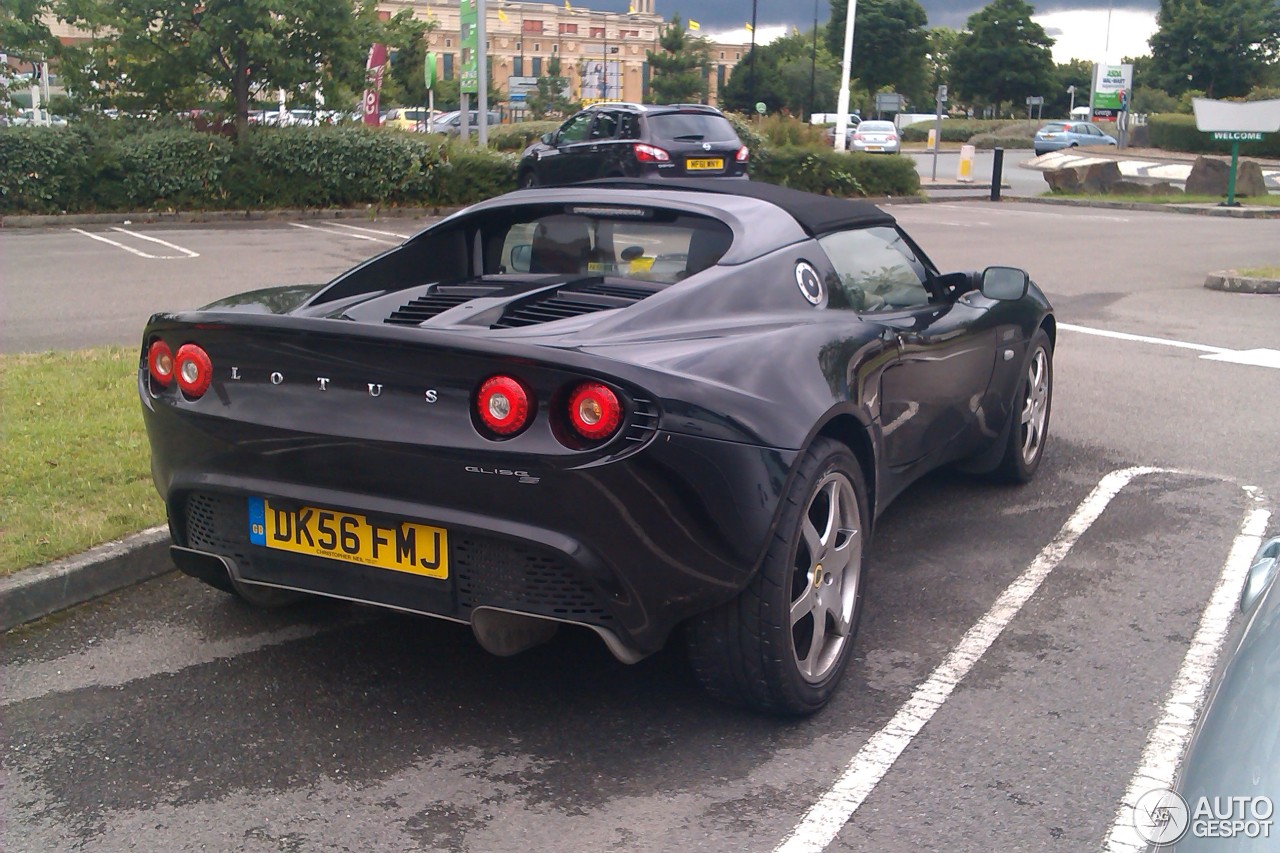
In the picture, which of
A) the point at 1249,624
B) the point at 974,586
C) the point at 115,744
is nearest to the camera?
the point at 1249,624

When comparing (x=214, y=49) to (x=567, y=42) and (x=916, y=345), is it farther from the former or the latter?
(x=567, y=42)

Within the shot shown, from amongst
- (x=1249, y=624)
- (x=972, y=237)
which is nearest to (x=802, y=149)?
(x=972, y=237)

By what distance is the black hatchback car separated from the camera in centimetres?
1773

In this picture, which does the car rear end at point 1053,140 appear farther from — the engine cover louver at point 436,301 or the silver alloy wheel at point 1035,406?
the engine cover louver at point 436,301

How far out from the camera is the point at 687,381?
10.3ft

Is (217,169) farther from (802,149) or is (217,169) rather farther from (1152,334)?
(1152,334)

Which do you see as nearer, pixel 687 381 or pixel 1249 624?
pixel 1249 624

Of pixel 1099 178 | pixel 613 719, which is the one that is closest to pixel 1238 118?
Result: pixel 1099 178

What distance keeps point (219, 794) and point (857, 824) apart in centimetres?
151

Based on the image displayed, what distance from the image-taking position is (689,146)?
18.1m

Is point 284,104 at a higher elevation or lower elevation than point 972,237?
higher

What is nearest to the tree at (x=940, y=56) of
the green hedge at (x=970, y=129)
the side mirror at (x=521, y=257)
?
the green hedge at (x=970, y=129)

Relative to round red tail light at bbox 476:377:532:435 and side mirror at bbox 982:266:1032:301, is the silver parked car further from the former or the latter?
side mirror at bbox 982:266:1032:301

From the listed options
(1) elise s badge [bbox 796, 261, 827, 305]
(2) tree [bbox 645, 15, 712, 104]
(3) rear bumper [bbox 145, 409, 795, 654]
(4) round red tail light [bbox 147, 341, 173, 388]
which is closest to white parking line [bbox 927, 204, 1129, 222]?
(1) elise s badge [bbox 796, 261, 827, 305]
